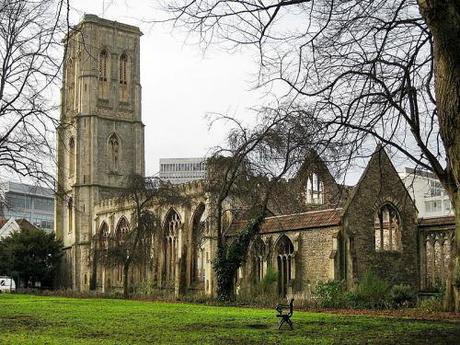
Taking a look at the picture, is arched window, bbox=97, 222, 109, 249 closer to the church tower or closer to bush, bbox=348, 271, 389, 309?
the church tower

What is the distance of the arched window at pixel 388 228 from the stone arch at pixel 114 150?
36.6 meters

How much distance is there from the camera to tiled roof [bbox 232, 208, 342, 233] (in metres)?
31.8

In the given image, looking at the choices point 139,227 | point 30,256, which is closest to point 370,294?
point 139,227

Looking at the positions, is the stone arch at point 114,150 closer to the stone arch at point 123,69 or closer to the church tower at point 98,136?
the church tower at point 98,136

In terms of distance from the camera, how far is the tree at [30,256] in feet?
189

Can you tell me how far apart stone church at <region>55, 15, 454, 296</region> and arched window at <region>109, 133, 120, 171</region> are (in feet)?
0.30

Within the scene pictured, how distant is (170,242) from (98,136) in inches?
713

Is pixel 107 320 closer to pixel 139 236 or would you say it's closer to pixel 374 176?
pixel 374 176

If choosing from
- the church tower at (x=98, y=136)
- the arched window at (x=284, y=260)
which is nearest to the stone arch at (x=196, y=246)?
the arched window at (x=284, y=260)

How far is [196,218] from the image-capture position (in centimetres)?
4728

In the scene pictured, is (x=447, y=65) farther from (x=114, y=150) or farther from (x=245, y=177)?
(x=114, y=150)

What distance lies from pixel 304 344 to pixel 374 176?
22326 mm

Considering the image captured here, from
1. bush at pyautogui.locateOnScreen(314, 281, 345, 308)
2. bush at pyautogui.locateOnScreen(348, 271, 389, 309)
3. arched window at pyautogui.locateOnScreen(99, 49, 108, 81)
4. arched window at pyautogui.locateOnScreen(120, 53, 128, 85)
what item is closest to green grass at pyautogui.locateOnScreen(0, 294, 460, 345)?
bush at pyautogui.locateOnScreen(348, 271, 389, 309)

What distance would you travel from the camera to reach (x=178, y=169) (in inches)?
5143
